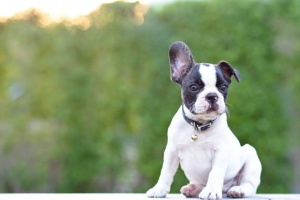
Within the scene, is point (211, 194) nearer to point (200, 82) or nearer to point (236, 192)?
point (236, 192)

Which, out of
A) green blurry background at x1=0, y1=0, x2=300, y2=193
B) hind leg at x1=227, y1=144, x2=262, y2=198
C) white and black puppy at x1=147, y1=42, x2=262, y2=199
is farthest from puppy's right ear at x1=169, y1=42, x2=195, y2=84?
green blurry background at x1=0, y1=0, x2=300, y2=193

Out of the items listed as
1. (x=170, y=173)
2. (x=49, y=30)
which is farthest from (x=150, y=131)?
(x=170, y=173)

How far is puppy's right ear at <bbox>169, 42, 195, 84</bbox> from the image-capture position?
9.48 ft

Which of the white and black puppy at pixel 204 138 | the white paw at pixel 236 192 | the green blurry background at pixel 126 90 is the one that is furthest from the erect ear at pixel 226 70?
the green blurry background at pixel 126 90

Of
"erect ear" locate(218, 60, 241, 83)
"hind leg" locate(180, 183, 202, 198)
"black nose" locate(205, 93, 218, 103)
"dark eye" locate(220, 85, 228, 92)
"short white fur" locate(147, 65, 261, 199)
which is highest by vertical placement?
"erect ear" locate(218, 60, 241, 83)

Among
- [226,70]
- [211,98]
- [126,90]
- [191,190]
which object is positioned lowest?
[191,190]

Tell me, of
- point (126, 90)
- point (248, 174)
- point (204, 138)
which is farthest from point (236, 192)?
point (126, 90)

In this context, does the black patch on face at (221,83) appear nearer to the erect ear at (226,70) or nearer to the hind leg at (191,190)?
the erect ear at (226,70)

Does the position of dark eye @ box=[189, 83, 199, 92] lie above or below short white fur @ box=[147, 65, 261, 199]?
above

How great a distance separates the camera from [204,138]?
2.81 meters

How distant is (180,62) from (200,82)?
0.63ft

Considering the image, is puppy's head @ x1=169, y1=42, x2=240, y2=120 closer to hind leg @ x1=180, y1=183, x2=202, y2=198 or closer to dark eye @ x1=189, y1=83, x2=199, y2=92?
dark eye @ x1=189, y1=83, x2=199, y2=92

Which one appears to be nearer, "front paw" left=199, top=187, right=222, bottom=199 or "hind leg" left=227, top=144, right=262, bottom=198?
"front paw" left=199, top=187, right=222, bottom=199

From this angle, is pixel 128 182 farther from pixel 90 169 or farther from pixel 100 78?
pixel 100 78
